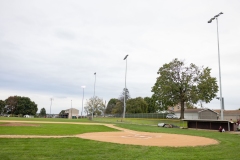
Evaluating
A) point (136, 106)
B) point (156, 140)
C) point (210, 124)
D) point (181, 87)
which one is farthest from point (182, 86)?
point (136, 106)

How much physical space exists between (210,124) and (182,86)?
17.0 metres

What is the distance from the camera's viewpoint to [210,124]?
34250 mm

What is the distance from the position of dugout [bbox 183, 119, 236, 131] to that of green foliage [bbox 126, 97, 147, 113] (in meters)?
64.8

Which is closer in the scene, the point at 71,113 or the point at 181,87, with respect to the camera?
the point at 181,87

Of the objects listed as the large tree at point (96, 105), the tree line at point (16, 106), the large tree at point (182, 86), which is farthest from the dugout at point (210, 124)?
the tree line at point (16, 106)

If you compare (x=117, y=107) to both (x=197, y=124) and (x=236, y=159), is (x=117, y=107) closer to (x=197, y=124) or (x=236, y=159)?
(x=197, y=124)

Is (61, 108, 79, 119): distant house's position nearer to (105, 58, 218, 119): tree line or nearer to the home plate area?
(105, 58, 218, 119): tree line

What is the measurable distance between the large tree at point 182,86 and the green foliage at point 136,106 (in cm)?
4994

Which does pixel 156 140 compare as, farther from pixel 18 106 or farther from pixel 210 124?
pixel 18 106

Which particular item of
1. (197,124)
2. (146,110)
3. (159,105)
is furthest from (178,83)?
(146,110)

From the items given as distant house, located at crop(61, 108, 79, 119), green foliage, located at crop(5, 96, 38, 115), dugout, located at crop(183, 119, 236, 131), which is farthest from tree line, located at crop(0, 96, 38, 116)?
dugout, located at crop(183, 119, 236, 131)

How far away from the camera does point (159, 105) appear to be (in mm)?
53656

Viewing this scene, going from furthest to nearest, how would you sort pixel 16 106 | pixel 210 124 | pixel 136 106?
pixel 136 106 < pixel 16 106 < pixel 210 124

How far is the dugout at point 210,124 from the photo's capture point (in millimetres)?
30719
